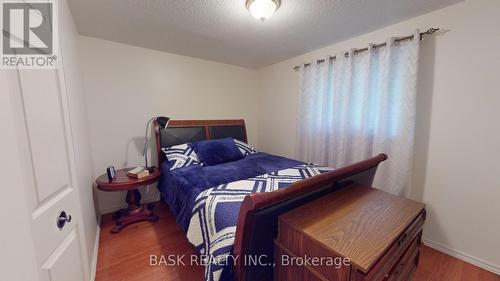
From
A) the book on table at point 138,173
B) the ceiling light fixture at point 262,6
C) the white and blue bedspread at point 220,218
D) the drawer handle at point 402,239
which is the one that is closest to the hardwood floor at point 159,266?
the white and blue bedspread at point 220,218

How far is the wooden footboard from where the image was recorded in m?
0.95

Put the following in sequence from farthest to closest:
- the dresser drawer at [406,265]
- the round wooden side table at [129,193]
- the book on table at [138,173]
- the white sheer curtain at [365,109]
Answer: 1. the book on table at [138,173]
2. the round wooden side table at [129,193]
3. the white sheer curtain at [365,109]
4. the dresser drawer at [406,265]

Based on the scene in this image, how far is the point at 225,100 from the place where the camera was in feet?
11.5

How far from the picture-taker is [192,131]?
300cm

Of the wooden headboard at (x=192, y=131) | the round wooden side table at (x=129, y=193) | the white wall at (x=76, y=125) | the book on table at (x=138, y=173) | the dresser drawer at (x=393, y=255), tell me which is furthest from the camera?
the wooden headboard at (x=192, y=131)

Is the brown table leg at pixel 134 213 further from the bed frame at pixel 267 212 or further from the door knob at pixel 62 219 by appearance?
the bed frame at pixel 267 212

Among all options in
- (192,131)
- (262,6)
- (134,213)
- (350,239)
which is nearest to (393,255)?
(350,239)

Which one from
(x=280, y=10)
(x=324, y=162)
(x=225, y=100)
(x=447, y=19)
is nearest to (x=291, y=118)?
(x=324, y=162)

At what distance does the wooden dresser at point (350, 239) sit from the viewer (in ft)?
2.75

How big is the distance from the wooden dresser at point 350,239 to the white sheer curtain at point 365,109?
34.1 inches

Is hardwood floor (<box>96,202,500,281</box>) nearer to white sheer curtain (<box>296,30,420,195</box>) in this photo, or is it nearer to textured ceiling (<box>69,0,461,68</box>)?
white sheer curtain (<box>296,30,420,195</box>)

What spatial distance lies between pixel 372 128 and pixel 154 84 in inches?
116

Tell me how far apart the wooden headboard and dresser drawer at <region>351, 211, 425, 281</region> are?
2473 millimetres

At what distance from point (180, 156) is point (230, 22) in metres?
1.67
